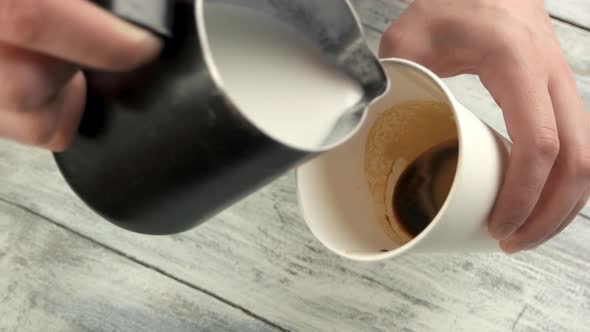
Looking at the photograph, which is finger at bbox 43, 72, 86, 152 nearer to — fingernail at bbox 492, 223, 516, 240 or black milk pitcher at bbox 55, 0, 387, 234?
black milk pitcher at bbox 55, 0, 387, 234

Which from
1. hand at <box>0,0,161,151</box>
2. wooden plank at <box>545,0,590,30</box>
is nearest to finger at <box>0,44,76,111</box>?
hand at <box>0,0,161,151</box>

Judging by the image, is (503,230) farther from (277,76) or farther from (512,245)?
(277,76)

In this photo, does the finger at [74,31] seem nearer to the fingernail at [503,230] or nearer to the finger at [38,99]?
the finger at [38,99]

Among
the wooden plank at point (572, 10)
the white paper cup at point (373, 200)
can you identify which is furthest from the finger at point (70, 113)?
the wooden plank at point (572, 10)

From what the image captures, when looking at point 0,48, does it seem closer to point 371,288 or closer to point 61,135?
point 61,135

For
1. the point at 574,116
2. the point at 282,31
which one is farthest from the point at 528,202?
the point at 282,31

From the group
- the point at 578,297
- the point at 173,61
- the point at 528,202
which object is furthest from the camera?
the point at 578,297
